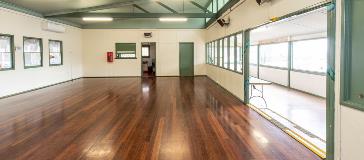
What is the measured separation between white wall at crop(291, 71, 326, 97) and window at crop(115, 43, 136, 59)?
8.63m

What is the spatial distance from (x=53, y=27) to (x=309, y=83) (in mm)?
9371

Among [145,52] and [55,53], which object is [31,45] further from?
[145,52]

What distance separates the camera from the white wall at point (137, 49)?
16484 mm

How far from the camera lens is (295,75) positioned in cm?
1069

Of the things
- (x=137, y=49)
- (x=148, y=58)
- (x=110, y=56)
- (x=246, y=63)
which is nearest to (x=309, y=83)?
(x=246, y=63)

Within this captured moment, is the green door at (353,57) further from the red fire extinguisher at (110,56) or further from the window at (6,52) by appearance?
the red fire extinguisher at (110,56)

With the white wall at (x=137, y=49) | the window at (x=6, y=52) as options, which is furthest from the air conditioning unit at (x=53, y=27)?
the white wall at (x=137, y=49)

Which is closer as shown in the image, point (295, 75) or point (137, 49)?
point (295, 75)

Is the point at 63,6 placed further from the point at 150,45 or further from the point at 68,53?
the point at 150,45

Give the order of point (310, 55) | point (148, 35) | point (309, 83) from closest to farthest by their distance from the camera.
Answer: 1. point (309, 83)
2. point (310, 55)
3. point (148, 35)

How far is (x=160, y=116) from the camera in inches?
241

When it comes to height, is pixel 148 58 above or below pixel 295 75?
above

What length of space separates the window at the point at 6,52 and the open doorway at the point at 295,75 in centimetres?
688

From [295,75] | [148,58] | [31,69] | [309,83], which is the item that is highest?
[148,58]
